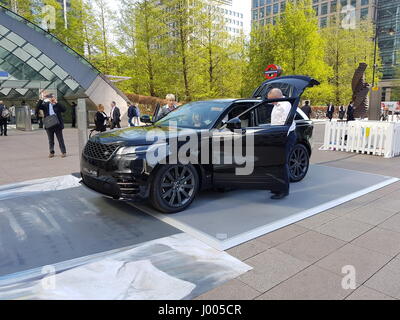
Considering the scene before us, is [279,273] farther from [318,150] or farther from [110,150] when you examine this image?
[318,150]

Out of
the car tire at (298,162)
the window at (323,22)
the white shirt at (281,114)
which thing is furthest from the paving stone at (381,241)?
the window at (323,22)

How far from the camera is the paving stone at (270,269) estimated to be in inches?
109

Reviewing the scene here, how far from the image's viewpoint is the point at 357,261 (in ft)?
10.3

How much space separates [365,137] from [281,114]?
20.4ft

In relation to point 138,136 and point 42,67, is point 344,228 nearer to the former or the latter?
point 138,136

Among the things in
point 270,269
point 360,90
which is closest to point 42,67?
point 360,90

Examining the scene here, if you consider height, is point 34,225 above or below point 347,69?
below

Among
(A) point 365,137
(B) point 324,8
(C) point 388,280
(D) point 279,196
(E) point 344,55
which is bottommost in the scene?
(C) point 388,280

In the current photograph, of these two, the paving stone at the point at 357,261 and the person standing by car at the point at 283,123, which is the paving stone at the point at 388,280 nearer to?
the paving stone at the point at 357,261

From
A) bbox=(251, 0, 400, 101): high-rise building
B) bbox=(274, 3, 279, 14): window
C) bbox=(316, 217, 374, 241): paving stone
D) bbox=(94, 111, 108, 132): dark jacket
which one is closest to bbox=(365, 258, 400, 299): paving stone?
bbox=(316, 217, 374, 241): paving stone
